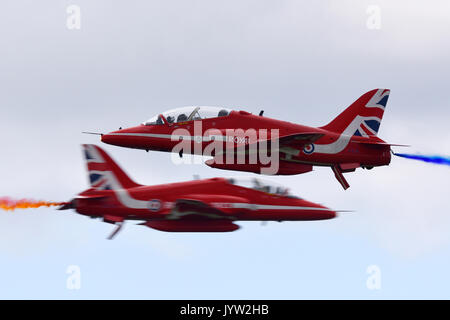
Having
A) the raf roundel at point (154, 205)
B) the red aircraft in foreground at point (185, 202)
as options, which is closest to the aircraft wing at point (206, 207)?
the red aircraft in foreground at point (185, 202)

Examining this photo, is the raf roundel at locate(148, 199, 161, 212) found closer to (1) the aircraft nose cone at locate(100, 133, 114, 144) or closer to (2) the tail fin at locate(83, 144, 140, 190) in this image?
(2) the tail fin at locate(83, 144, 140, 190)

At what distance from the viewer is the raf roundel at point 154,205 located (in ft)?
179

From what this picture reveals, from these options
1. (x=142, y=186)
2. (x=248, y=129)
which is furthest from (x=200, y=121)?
(x=142, y=186)

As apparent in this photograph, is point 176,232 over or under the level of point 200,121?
under

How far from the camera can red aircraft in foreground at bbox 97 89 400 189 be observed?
60.9 m

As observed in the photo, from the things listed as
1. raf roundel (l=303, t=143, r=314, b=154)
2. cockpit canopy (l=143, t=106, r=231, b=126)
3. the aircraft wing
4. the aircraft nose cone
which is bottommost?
the aircraft wing

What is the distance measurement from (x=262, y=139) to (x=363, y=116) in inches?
254

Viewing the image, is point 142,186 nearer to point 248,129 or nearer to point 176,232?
point 176,232

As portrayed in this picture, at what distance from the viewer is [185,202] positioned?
178ft

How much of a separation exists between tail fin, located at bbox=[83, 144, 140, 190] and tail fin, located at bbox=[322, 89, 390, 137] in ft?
44.2

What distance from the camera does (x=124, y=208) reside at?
54188 mm

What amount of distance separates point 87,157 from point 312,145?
1259cm

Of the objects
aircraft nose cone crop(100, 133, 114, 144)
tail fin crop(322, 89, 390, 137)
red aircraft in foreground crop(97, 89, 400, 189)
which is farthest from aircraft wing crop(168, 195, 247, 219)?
tail fin crop(322, 89, 390, 137)

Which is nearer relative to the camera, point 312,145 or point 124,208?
point 124,208
